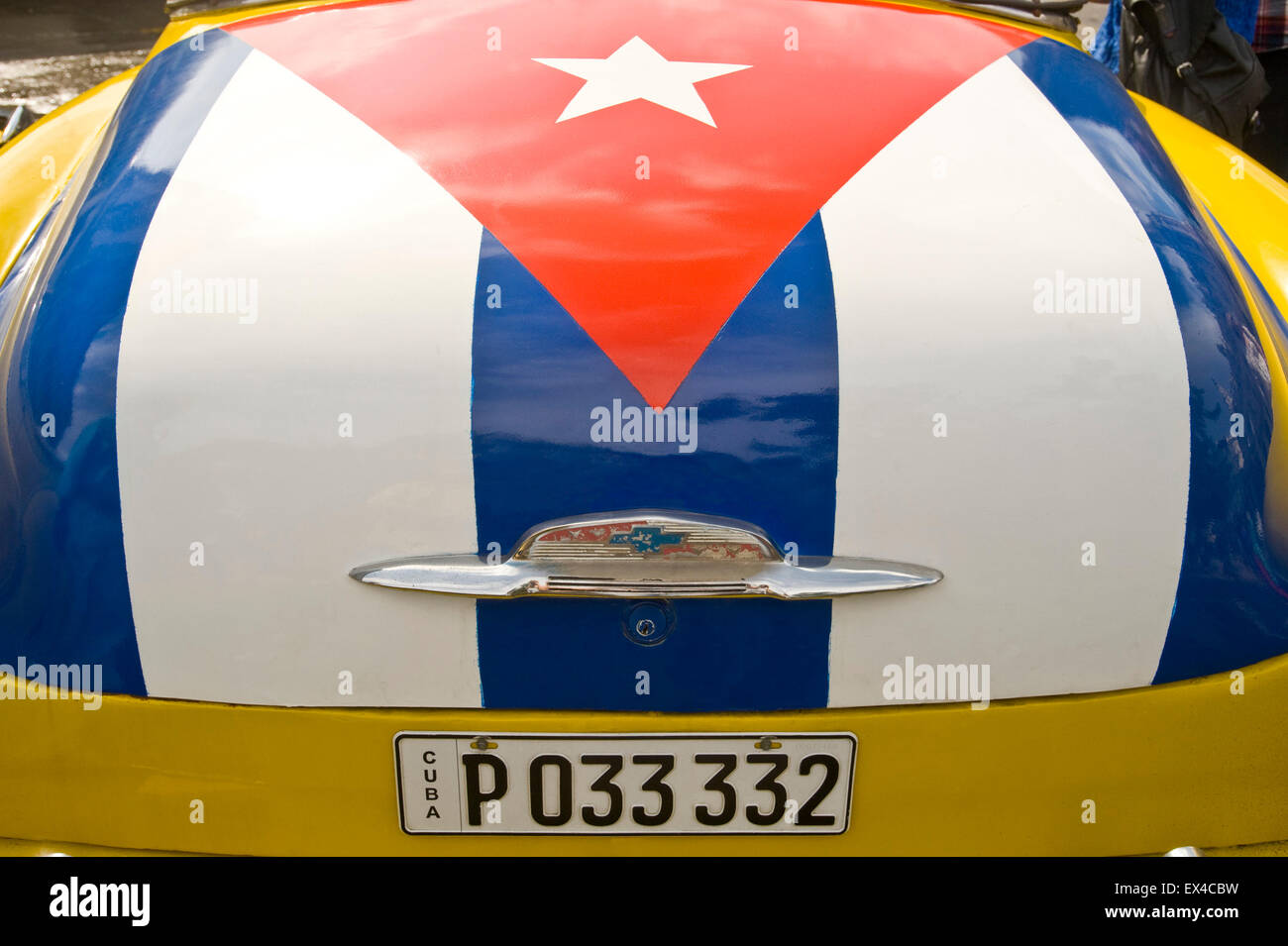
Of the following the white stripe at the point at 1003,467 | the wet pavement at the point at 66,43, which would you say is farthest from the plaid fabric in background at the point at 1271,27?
the wet pavement at the point at 66,43

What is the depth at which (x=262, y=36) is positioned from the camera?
83.3 inches

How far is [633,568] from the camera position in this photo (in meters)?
1.44

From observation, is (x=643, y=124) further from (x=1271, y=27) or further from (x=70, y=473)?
(x=1271, y=27)

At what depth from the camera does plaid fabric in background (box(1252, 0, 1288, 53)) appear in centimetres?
471

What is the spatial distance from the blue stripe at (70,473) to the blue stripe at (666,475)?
1.55ft

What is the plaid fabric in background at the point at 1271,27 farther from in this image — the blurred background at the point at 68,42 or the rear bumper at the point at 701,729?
the rear bumper at the point at 701,729

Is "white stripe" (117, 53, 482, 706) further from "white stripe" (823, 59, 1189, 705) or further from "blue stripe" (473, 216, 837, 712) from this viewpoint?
"white stripe" (823, 59, 1189, 705)

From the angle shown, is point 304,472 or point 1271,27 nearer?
point 304,472

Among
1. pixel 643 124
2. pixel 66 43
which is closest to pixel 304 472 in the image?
pixel 643 124

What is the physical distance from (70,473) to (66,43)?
9220mm

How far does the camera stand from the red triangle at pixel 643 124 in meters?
1.50

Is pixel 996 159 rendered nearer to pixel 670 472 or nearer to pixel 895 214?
pixel 895 214
